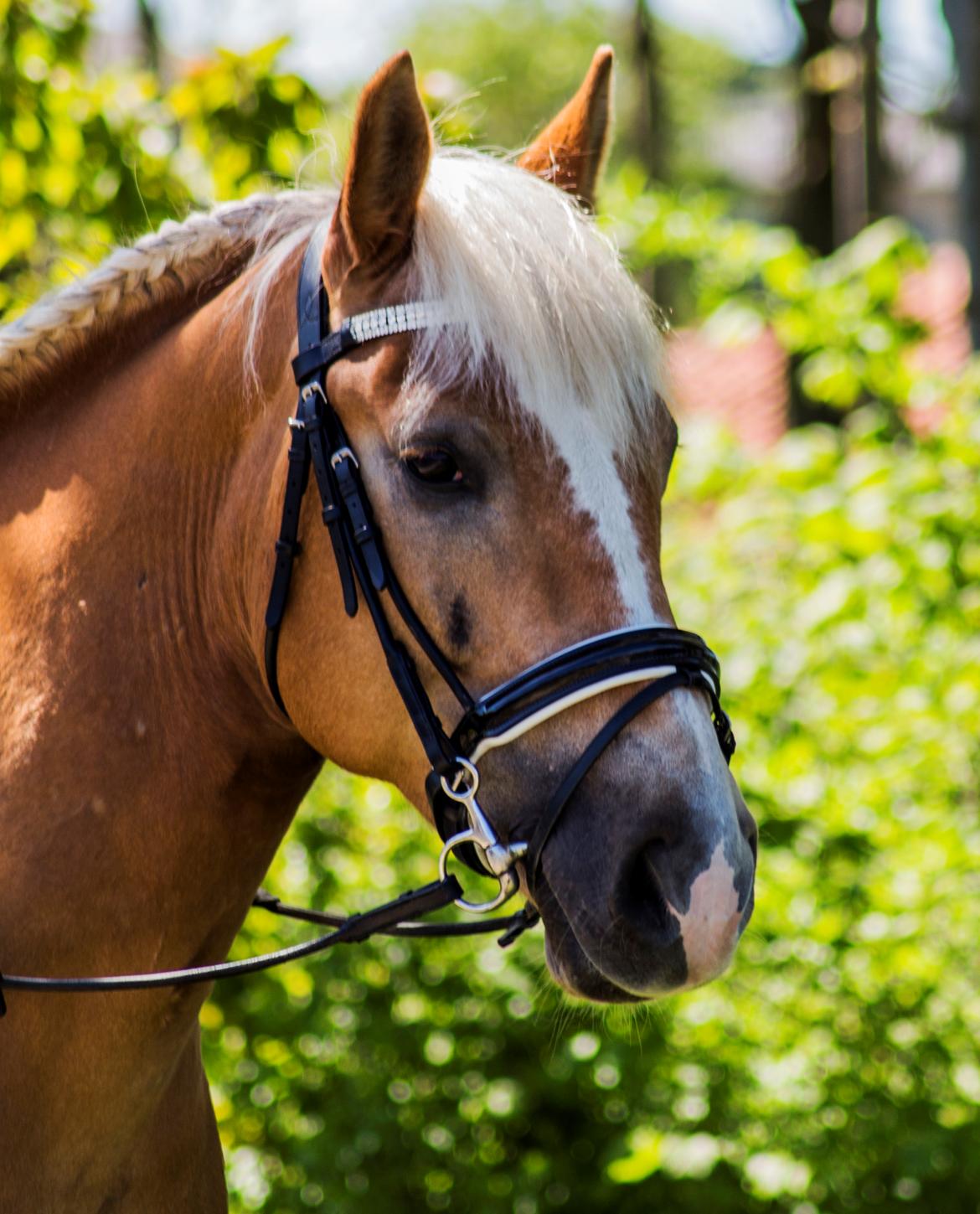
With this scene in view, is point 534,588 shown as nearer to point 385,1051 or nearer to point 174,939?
point 174,939

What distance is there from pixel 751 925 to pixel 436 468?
254cm

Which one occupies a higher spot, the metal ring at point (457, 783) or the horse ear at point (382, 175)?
the horse ear at point (382, 175)

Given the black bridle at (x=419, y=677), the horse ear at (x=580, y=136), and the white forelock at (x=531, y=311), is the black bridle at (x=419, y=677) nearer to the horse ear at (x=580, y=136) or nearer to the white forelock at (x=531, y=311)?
the white forelock at (x=531, y=311)

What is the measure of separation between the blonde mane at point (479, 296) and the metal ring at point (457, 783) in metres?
0.48

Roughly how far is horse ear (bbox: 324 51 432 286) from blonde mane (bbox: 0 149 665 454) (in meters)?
0.05

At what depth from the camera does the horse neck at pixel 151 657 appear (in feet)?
6.27


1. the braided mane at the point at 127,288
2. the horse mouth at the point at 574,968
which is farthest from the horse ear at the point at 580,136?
Answer: the horse mouth at the point at 574,968

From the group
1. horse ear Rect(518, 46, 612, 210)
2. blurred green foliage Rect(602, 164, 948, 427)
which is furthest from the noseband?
blurred green foliage Rect(602, 164, 948, 427)

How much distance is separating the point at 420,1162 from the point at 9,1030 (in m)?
2.35

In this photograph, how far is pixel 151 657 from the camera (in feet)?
6.44

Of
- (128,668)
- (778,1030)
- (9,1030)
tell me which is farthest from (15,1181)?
(778,1030)

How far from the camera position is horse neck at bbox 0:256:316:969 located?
191 cm

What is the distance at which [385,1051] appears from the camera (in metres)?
3.94

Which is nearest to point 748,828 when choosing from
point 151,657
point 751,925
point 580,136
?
point 151,657
